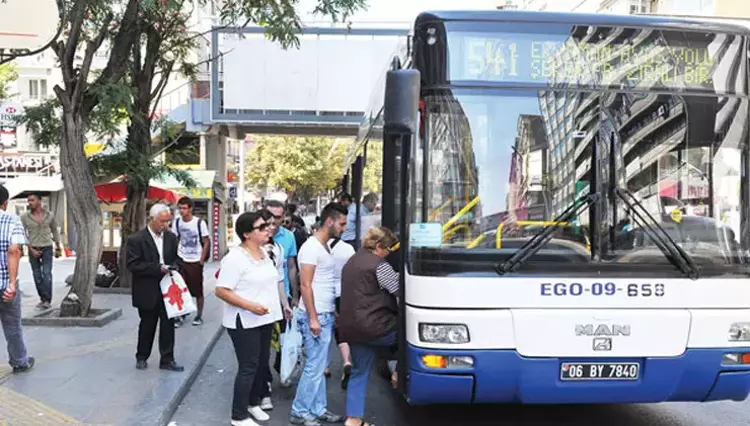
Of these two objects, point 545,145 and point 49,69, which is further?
point 49,69

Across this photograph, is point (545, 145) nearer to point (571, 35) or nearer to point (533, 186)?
point (533, 186)

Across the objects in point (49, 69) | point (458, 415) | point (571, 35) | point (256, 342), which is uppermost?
point (49, 69)

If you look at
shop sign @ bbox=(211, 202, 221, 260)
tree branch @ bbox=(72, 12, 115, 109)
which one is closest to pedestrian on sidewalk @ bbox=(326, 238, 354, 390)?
tree branch @ bbox=(72, 12, 115, 109)

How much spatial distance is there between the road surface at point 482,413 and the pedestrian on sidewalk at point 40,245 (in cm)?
512

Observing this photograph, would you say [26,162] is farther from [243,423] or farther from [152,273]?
[243,423]

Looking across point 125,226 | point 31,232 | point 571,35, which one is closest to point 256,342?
point 571,35

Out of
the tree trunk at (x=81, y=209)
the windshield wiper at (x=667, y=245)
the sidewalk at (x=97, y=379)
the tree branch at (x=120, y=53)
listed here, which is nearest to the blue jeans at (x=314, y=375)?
the sidewalk at (x=97, y=379)

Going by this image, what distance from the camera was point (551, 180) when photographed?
15.6 feet

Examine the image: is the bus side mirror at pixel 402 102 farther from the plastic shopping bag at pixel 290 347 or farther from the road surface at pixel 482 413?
the road surface at pixel 482 413

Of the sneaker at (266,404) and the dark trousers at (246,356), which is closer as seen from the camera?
the dark trousers at (246,356)

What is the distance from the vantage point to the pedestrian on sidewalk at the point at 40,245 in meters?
10.7

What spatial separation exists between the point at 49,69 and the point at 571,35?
1626 inches

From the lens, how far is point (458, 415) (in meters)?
6.16

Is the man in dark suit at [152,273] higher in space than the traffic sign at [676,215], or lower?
lower
